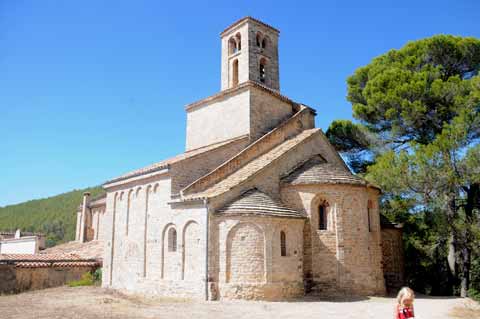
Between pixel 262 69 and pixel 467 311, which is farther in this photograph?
pixel 262 69

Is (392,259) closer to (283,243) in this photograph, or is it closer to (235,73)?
(283,243)

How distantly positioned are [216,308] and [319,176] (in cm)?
642

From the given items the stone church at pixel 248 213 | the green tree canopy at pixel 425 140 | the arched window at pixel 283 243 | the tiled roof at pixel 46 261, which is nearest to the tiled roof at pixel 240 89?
the stone church at pixel 248 213

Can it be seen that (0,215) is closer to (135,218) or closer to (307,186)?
(135,218)

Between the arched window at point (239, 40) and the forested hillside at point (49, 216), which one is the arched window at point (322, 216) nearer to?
the arched window at point (239, 40)

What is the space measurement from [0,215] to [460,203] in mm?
79044

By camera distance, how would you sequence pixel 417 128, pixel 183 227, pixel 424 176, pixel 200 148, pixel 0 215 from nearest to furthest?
1. pixel 183 227
2. pixel 424 176
3. pixel 417 128
4. pixel 200 148
5. pixel 0 215

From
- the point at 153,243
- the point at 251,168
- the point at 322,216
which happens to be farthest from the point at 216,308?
the point at 251,168

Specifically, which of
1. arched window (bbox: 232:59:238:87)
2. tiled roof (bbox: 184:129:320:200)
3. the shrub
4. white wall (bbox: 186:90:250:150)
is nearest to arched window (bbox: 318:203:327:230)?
tiled roof (bbox: 184:129:320:200)

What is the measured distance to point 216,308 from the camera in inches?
460

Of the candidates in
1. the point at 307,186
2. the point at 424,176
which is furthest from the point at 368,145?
the point at 307,186

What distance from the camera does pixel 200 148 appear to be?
20.4 m

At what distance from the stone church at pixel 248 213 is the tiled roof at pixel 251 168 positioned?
7 cm

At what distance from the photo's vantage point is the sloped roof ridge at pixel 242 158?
50.5 feet
